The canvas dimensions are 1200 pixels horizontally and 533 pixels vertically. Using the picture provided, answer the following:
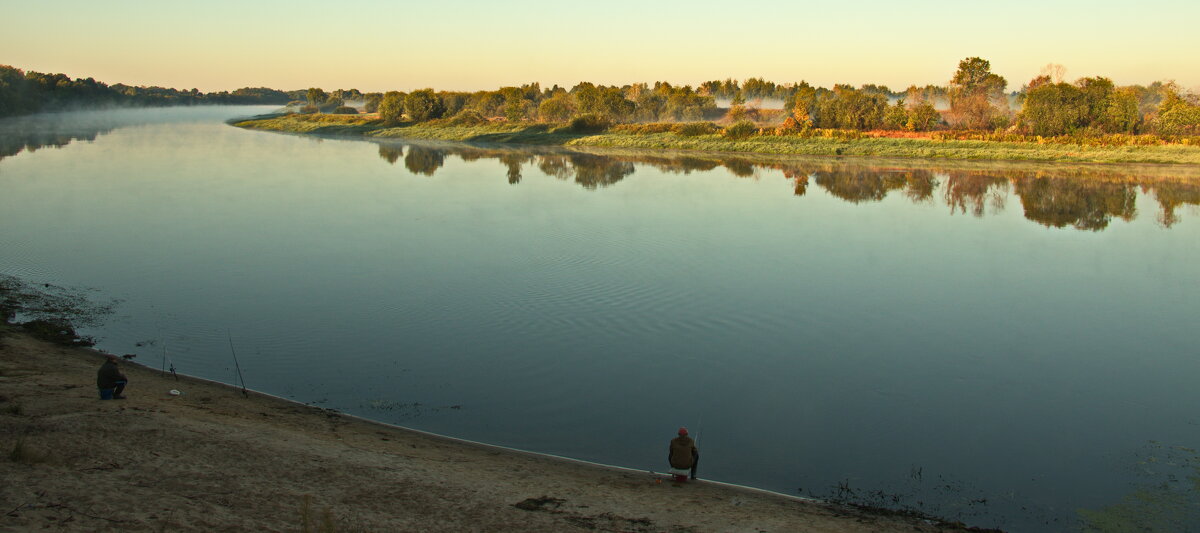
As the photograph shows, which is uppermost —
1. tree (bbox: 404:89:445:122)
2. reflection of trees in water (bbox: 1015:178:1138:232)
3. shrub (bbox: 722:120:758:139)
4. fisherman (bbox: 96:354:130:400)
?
tree (bbox: 404:89:445:122)

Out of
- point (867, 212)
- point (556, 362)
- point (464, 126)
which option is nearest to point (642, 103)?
point (464, 126)

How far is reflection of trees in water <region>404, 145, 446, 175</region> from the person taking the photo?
46.7 meters

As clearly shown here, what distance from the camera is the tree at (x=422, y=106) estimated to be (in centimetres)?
9500

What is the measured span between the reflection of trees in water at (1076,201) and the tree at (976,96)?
2663 cm

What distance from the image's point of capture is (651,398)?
1163 centimetres

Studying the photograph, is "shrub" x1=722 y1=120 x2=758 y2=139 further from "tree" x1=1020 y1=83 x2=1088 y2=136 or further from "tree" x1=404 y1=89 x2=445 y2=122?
"tree" x1=404 y1=89 x2=445 y2=122

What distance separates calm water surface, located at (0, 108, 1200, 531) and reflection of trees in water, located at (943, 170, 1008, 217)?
3.28ft

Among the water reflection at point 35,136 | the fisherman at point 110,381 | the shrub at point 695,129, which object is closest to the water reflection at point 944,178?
the shrub at point 695,129

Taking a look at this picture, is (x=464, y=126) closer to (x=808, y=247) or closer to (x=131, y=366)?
(x=808, y=247)

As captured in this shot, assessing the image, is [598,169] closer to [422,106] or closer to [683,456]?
[683,456]

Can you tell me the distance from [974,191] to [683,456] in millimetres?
33886

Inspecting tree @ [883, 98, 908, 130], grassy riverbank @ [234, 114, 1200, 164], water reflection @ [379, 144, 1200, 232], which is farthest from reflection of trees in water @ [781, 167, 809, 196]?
tree @ [883, 98, 908, 130]

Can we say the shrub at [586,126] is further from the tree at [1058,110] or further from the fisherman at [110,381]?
the fisherman at [110,381]

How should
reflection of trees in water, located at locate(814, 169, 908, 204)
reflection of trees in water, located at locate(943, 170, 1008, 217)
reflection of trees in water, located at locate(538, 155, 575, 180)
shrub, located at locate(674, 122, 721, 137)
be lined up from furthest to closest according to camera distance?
1. shrub, located at locate(674, 122, 721, 137)
2. reflection of trees in water, located at locate(538, 155, 575, 180)
3. reflection of trees in water, located at locate(814, 169, 908, 204)
4. reflection of trees in water, located at locate(943, 170, 1008, 217)
